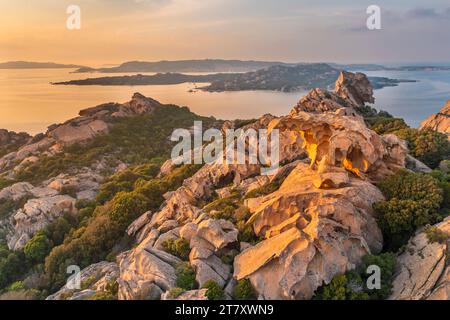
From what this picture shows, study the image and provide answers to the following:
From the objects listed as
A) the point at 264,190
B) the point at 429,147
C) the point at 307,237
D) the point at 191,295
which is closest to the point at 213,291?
the point at 191,295

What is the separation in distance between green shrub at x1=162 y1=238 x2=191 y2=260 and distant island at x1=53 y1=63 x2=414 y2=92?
7581 centimetres

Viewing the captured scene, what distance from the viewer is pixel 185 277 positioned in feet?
44.7

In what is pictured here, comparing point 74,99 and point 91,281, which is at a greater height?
point 74,99

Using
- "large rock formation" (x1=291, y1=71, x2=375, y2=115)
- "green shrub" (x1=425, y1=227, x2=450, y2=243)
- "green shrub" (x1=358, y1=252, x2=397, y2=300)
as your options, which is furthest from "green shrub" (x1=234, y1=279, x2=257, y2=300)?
"large rock formation" (x1=291, y1=71, x2=375, y2=115)

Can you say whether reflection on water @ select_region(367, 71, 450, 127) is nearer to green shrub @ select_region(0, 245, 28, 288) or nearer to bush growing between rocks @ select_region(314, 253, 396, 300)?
bush growing between rocks @ select_region(314, 253, 396, 300)

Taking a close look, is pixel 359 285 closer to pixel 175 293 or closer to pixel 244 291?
pixel 244 291

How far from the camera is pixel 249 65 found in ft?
355

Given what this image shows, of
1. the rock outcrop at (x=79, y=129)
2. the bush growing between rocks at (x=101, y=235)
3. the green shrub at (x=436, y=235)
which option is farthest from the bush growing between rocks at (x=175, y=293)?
the rock outcrop at (x=79, y=129)

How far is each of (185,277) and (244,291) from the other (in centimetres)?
215

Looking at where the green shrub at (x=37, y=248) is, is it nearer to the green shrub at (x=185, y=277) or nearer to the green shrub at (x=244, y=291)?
the green shrub at (x=185, y=277)

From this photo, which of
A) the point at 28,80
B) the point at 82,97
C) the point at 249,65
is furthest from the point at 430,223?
the point at 249,65

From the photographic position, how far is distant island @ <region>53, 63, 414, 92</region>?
9444 centimetres

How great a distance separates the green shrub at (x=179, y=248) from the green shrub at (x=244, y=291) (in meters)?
3.11

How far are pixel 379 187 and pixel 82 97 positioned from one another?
251ft
